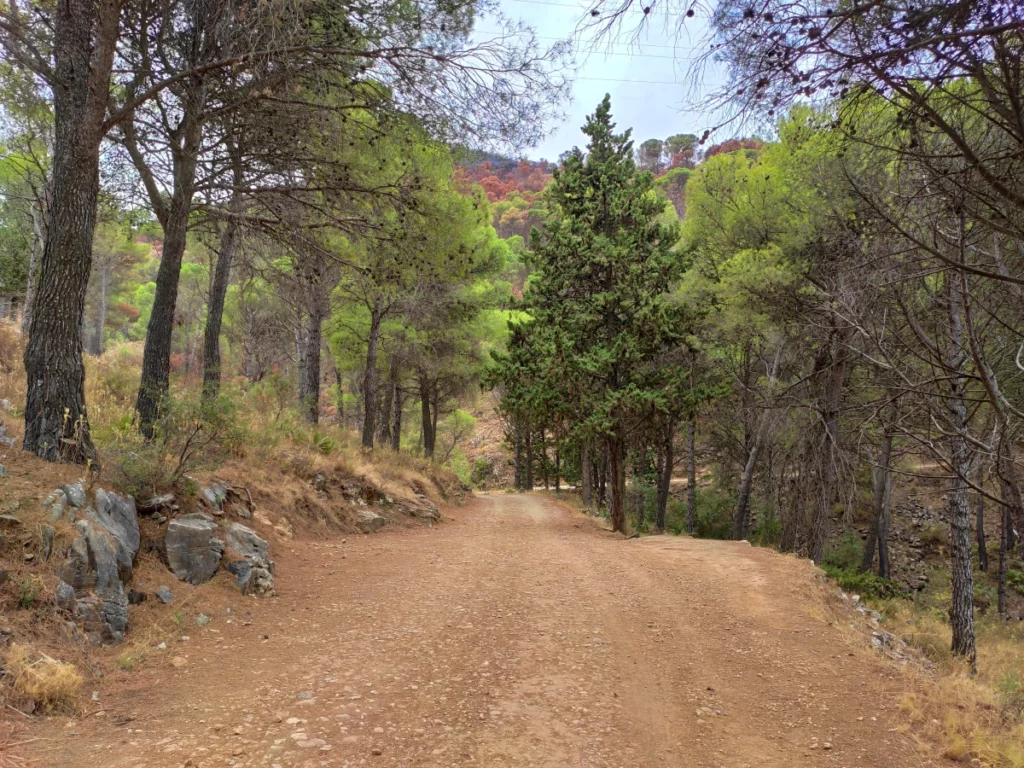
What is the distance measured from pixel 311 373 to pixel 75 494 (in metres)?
10.6

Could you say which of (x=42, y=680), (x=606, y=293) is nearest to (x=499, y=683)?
(x=42, y=680)

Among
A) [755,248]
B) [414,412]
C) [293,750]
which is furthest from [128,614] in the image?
[414,412]

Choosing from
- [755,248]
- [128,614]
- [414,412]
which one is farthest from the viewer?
[414,412]

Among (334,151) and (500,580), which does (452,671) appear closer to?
(500,580)

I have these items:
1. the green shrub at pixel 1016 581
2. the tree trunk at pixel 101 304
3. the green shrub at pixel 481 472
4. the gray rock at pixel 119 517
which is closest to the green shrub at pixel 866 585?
the green shrub at pixel 1016 581

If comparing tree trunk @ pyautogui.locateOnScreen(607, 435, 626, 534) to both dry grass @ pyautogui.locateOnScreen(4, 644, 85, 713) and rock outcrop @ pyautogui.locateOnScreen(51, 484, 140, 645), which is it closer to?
rock outcrop @ pyautogui.locateOnScreen(51, 484, 140, 645)

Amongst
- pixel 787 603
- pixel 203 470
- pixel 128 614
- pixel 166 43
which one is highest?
pixel 166 43

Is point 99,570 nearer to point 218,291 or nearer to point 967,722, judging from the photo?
point 967,722

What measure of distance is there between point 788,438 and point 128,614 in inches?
585

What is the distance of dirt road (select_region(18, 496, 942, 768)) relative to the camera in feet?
10.3

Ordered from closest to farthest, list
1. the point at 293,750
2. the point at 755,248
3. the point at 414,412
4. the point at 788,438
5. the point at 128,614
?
1. the point at 293,750
2. the point at 128,614
3. the point at 755,248
4. the point at 788,438
5. the point at 414,412

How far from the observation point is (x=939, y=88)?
3205 millimetres

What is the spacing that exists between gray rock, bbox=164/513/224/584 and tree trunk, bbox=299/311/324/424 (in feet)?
22.8

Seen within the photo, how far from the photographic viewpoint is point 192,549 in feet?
17.9
